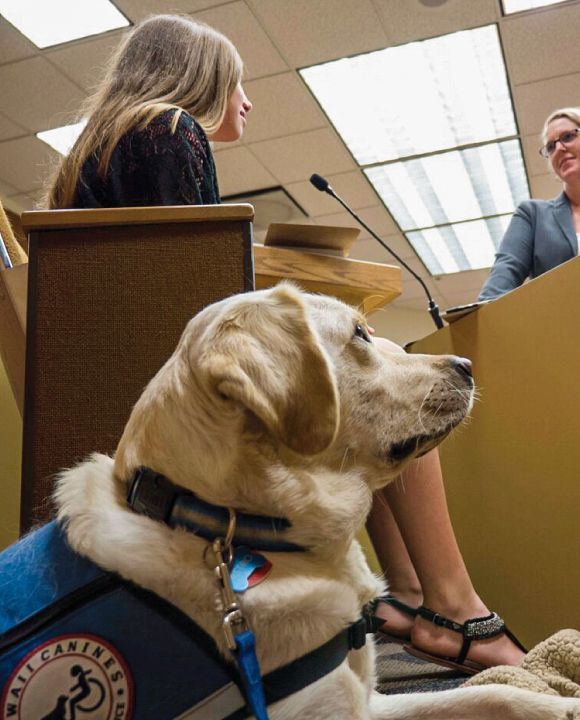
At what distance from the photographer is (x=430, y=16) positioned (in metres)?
3.21

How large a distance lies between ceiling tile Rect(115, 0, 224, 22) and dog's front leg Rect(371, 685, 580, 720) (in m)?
3.01

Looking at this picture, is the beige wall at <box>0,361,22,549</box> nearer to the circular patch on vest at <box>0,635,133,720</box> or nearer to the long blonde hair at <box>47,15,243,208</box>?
the long blonde hair at <box>47,15,243,208</box>

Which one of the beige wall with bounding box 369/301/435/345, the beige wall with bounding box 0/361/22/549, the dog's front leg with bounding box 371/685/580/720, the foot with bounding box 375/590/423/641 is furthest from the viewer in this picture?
the beige wall with bounding box 369/301/435/345

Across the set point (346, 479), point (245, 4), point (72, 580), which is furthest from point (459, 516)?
point (245, 4)

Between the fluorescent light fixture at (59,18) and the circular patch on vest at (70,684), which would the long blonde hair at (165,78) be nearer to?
the circular patch on vest at (70,684)

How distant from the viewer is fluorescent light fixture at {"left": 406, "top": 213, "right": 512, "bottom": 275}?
5926 millimetres

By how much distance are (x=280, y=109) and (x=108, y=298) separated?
309 centimetres

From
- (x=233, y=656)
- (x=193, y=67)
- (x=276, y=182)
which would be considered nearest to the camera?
(x=233, y=656)

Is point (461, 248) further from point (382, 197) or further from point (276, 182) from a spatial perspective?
point (276, 182)

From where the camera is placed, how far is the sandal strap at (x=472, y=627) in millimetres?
1260

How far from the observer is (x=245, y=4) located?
3125 millimetres

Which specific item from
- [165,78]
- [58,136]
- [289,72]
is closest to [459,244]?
[289,72]

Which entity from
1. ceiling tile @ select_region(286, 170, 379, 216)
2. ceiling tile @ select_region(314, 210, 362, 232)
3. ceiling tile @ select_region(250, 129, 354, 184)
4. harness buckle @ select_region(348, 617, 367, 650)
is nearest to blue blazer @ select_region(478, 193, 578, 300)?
harness buckle @ select_region(348, 617, 367, 650)

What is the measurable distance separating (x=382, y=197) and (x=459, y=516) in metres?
3.88
